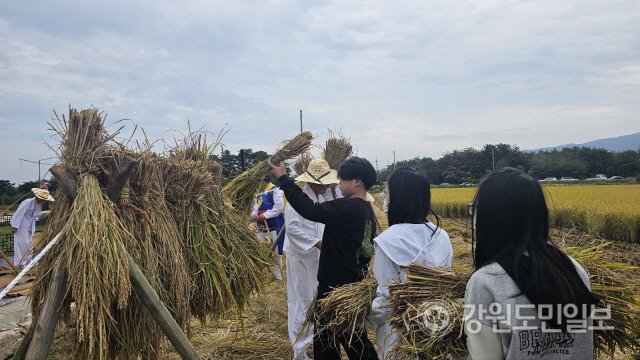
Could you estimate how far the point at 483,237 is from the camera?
4.61 ft

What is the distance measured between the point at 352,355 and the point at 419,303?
1357 mm

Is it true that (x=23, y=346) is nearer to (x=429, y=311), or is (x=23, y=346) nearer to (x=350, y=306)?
(x=350, y=306)

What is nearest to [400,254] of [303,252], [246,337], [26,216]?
[303,252]

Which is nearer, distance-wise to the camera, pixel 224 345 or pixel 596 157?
pixel 224 345

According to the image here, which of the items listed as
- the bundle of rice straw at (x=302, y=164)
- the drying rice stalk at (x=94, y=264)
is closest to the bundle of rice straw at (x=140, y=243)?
the drying rice stalk at (x=94, y=264)

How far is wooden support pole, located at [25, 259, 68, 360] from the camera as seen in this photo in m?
1.91

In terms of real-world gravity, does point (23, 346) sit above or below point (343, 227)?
below

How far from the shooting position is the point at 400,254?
2.16 metres

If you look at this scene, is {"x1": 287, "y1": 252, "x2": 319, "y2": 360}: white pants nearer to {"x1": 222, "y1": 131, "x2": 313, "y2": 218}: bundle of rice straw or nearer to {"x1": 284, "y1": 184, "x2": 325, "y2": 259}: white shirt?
{"x1": 284, "y1": 184, "x2": 325, "y2": 259}: white shirt

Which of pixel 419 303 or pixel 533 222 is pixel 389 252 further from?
→ pixel 533 222

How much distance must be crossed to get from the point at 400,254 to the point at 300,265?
1873 mm

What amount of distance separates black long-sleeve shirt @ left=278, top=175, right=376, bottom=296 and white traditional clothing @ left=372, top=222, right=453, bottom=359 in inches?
23.6

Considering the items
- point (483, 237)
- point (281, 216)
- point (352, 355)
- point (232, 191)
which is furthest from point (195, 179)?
point (281, 216)

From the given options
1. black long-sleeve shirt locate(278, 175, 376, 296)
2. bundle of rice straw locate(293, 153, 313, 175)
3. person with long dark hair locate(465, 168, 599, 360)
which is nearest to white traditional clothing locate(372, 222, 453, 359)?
black long-sleeve shirt locate(278, 175, 376, 296)
